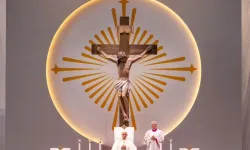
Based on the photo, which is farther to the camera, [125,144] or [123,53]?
[123,53]

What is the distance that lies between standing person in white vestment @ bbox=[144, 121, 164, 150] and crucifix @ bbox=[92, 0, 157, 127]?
49 cm

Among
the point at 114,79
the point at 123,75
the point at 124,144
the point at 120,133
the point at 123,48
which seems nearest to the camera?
the point at 124,144

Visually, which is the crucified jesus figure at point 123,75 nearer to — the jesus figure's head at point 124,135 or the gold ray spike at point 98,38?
the gold ray spike at point 98,38

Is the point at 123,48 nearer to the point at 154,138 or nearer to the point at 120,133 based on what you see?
the point at 120,133

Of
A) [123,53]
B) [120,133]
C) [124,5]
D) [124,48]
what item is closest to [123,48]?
[124,48]

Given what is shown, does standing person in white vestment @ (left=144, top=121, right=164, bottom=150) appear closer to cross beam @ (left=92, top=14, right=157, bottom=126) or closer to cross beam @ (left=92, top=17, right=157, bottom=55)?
cross beam @ (left=92, top=14, right=157, bottom=126)

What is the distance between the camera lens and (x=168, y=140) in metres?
8.50

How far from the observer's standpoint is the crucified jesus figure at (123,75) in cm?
830

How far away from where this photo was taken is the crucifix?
8320mm

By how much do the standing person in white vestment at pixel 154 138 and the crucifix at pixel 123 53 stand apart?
0.49 m

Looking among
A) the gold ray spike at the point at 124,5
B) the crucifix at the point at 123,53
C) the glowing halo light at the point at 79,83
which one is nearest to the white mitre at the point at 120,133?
the crucifix at the point at 123,53

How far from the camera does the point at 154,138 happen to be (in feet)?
26.1

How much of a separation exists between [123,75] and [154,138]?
0.91 m
